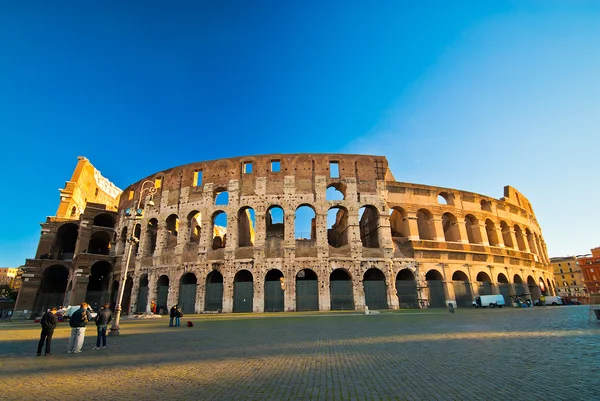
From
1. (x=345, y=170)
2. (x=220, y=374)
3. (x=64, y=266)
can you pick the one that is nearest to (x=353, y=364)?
(x=220, y=374)

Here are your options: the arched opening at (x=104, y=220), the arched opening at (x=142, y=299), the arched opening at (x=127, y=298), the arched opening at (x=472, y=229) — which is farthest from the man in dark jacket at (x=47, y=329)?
the arched opening at (x=104, y=220)

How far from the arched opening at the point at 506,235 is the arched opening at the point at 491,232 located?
209cm

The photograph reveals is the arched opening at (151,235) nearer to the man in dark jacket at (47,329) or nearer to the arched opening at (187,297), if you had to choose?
the arched opening at (187,297)

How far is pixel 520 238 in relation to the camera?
118ft

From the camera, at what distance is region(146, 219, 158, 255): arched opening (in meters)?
30.5

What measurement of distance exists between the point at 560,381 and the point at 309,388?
12.7 ft

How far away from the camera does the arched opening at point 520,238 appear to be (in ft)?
116

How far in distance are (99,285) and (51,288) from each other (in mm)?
4755

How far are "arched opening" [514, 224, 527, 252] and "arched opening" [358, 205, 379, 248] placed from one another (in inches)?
740

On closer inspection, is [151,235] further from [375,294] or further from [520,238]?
[520,238]

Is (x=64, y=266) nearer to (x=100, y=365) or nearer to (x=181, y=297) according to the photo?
(x=181, y=297)

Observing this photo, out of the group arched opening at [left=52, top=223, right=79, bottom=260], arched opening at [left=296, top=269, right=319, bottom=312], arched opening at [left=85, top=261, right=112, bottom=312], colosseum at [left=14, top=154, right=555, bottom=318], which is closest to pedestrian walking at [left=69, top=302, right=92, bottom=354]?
colosseum at [left=14, top=154, right=555, bottom=318]

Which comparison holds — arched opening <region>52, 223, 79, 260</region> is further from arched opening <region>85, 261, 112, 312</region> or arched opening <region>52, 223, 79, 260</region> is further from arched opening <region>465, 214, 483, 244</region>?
arched opening <region>465, 214, 483, 244</region>

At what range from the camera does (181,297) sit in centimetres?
2628
